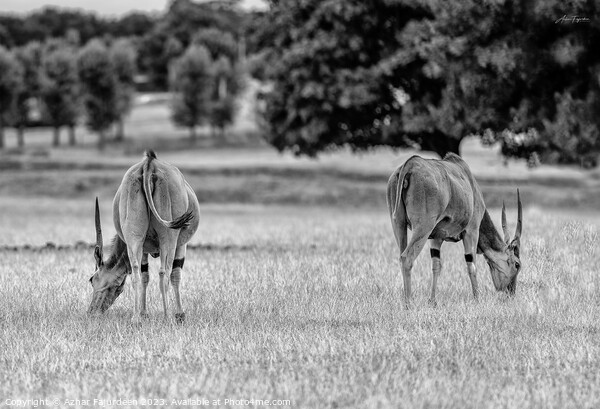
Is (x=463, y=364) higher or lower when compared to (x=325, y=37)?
lower

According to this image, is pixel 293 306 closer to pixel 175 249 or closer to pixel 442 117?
pixel 175 249

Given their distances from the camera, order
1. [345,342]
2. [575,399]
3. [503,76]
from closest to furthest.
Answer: [575,399], [345,342], [503,76]

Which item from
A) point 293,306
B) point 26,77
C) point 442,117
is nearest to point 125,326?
point 293,306

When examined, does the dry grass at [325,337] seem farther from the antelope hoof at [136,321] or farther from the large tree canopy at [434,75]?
the large tree canopy at [434,75]

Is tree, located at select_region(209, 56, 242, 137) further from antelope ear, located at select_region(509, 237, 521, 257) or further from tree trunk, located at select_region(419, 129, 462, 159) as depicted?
antelope ear, located at select_region(509, 237, 521, 257)

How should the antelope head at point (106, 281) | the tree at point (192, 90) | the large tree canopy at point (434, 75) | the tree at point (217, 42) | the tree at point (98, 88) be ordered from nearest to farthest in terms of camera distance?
the antelope head at point (106, 281), the large tree canopy at point (434, 75), the tree at point (98, 88), the tree at point (192, 90), the tree at point (217, 42)

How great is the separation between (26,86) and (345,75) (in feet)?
219

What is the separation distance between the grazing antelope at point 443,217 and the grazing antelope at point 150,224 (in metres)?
3.07

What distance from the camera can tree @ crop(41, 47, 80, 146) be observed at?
96.0 meters

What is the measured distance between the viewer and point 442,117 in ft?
117

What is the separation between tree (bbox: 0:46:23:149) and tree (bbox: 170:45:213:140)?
16434mm

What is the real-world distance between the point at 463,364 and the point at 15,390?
4.48m

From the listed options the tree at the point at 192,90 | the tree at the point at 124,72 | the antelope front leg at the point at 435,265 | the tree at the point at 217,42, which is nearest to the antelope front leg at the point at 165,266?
the antelope front leg at the point at 435,265

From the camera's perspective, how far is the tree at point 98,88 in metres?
96.3
